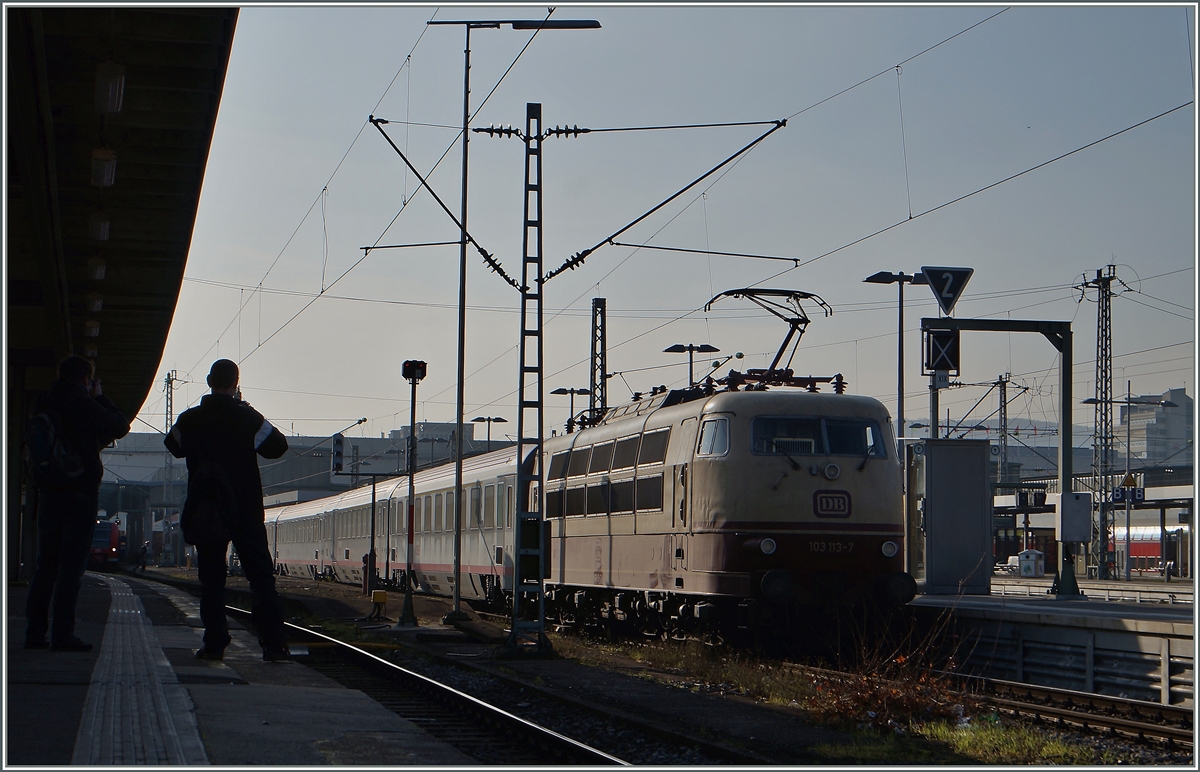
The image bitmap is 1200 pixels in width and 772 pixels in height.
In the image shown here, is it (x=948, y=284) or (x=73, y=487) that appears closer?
(x=73, y=487)

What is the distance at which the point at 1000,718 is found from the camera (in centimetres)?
1112

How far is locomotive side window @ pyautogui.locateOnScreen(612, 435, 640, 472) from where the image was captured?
Result: 1828 cm

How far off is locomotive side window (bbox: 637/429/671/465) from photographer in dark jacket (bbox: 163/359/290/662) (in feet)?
32.8

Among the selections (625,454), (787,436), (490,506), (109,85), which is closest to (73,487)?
(109,85)

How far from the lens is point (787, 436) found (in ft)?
52.2

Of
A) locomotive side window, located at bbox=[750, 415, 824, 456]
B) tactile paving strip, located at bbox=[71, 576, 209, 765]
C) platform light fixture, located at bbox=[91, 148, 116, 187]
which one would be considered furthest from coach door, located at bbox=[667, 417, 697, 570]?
platform light fixture, located at bbox=[91, 148, 116, 187]

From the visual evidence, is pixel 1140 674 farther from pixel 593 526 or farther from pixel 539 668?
pixel 593 526

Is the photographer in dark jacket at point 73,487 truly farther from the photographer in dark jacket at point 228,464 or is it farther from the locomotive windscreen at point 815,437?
the locomotive windscreen at point 815,437

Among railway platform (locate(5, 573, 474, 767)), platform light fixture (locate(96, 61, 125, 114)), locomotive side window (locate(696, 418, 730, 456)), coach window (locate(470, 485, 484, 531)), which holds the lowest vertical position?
railway platform (locate(5, 573, 474, 767))

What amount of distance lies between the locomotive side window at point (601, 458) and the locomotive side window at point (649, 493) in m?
1.56

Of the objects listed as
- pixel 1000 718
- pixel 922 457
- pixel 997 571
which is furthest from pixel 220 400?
pixel 997 571

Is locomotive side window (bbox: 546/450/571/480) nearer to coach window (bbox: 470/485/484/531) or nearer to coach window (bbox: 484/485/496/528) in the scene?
coach window (bbox: 484/485/496/528)

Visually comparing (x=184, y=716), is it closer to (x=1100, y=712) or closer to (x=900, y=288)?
(x=1100, y=712)

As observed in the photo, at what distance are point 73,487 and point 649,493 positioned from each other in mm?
9641
